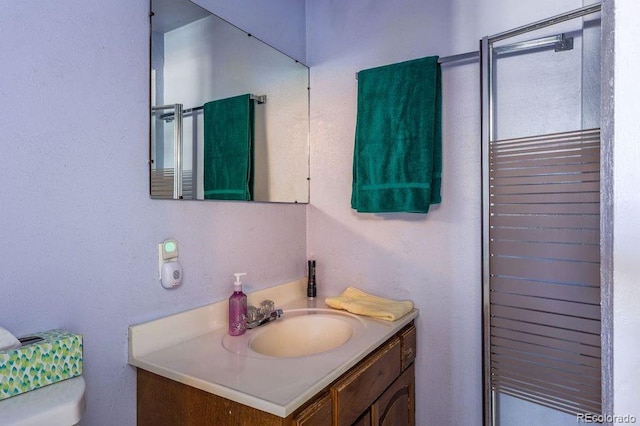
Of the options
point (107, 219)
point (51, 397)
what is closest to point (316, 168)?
point (107, 219)

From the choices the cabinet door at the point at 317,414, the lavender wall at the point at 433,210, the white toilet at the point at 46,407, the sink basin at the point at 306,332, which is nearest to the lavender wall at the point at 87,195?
the white toilet at the point at 46,407

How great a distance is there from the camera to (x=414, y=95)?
56.5 inches

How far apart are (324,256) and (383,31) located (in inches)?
43.7

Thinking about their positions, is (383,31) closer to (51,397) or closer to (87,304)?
(87,304)

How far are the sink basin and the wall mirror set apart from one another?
1.73 ft

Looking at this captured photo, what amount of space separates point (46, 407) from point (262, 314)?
73 cm

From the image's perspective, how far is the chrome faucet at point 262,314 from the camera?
1.30 m

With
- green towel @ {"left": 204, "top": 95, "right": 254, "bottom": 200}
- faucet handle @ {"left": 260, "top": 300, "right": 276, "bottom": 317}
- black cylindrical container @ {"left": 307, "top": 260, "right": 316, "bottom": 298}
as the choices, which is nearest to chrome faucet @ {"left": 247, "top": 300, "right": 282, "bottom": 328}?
faucet handle @ {"left": 260, "top": 300, "right": 276, "bottom": 317}

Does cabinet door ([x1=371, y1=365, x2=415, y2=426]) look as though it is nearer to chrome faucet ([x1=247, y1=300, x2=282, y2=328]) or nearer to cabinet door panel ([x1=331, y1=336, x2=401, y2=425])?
cabinet door panel ([x1=331, y1=336, x2=401, y2=425])

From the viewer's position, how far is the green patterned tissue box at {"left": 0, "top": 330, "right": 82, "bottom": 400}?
72cm

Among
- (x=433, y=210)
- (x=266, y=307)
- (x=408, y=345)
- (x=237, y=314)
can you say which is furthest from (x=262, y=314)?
(x=433, y=210)

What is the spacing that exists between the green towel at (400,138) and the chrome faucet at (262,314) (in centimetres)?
57

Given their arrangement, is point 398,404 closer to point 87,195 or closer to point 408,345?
point 408,345

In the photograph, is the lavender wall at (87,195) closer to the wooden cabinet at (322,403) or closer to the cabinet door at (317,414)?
the wooden cabinet at (322,403)
